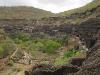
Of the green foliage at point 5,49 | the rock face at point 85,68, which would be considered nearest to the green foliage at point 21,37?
the green foliage at point 5,49

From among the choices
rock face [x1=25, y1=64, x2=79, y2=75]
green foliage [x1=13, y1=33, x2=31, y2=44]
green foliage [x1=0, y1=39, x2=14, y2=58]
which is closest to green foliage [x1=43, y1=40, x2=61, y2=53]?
green foliage [x1=0, y1=39, x2=14, y2=58]

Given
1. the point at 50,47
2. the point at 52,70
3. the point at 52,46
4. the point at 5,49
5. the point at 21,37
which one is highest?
the point at 52,70

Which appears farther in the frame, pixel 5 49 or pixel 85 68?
pixel 5 49

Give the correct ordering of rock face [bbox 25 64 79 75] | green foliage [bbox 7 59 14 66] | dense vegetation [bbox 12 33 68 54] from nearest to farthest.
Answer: rock face [bbox 25 64 79 75] → green foliage [bbox 7 59 14 66] → dense vegetation [bbox 12 33 68 54]

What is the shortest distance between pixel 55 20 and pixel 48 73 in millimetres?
128345

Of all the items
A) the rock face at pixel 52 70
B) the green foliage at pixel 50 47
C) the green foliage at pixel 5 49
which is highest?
the rock face at pixel 52 70

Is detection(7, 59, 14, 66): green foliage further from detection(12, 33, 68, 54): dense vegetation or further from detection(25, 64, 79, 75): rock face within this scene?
detection(25, 64, 79, 75): rock face

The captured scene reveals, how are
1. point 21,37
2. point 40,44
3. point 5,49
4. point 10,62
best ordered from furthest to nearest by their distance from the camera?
point 21,37 → point 40,44 → point 5,49 → point 10,62

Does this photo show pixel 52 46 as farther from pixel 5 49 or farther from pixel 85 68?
pixel 85 68

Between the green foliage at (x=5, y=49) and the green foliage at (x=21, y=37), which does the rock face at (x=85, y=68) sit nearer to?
the green foliage at (x=5, y=49)

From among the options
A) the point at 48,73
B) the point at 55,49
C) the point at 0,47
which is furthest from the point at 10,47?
the point at 48,73

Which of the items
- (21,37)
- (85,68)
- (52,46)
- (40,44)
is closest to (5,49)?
(52,46)

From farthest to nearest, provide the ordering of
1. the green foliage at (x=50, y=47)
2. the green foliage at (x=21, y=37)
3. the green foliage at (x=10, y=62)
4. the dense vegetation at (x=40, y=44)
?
the green foliage at (x=21, y=37) → the dense vegetation at (x=40, y=44) → the green foliage at (x=50, y=47) → the green foliage at (x=10, y=62)

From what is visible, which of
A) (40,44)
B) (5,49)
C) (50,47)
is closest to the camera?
(5,49)
